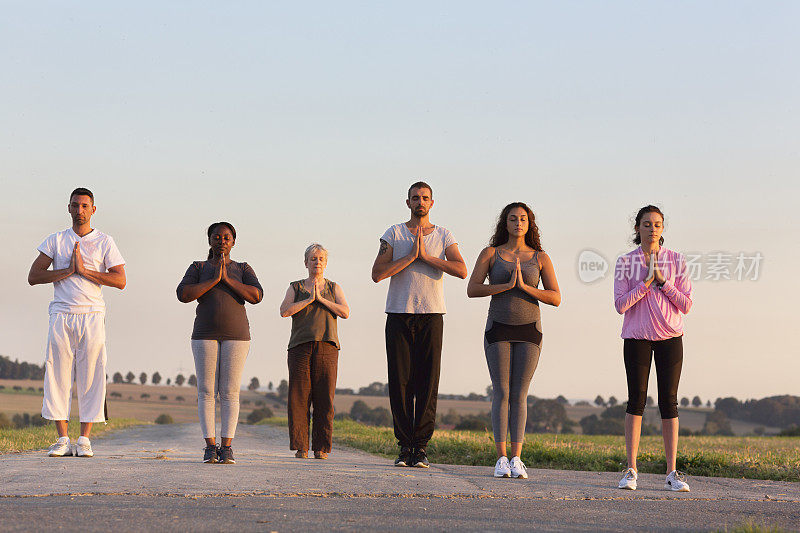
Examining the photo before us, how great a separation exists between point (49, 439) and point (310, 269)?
26.9 ft

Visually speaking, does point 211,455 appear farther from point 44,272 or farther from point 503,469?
point 503,469

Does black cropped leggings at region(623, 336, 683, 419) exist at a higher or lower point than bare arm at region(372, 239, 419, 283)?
lower

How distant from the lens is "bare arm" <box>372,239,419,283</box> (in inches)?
345

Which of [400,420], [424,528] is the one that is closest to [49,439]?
[400,420]

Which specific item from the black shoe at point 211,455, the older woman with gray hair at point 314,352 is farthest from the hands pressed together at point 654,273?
the black shoe at point 211,455

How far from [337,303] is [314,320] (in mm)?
320

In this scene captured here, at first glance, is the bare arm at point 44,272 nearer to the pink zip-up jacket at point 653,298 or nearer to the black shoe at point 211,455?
the black shoe at point 211,455

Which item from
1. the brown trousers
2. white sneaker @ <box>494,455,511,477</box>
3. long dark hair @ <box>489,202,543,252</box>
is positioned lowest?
white sneaker @ <box>494,455,511,477</box>

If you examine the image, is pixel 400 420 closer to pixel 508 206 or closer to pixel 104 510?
pixel 508 206

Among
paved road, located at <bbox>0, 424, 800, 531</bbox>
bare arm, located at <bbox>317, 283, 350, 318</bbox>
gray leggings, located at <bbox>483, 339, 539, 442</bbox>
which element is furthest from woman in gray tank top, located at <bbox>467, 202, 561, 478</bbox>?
bare arm, located at <bbox>317, 283, 350, 318</bbox>

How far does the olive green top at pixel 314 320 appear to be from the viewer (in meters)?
9.73

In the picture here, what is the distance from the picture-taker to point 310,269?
388 inches

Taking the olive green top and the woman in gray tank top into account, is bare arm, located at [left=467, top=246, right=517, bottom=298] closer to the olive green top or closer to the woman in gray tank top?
the woman in gray tank top

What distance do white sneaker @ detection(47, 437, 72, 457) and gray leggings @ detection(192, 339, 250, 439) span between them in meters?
1.64
